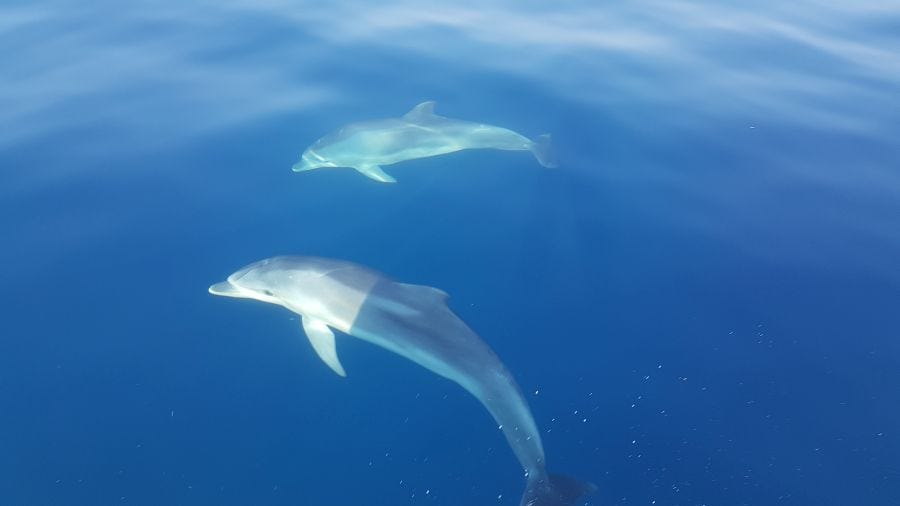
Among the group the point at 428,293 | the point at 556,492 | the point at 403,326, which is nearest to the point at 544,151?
the point at 428,293

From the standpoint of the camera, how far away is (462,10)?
47.0 feet

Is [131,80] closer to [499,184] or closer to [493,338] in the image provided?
[499,184]

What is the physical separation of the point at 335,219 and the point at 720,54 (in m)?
8.73

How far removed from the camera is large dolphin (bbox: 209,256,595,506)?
5.86 m

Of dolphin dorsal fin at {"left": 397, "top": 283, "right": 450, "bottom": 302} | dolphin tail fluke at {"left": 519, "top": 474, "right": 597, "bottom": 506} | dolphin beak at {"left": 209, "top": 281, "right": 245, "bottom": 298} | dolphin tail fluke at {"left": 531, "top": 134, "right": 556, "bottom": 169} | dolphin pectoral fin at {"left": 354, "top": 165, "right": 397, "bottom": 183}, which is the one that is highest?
dolphin tail fluke at {"left": 531, "top": 134, "right": 556, "bottom": 169}

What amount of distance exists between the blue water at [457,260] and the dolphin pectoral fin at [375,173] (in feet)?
0.65

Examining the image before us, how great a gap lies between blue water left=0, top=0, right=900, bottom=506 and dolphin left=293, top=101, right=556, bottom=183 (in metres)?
0.24

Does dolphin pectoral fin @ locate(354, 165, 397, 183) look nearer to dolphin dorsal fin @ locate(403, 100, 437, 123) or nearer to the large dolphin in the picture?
dolphin dorsal fin @ locate(403, 100, 437, 123)

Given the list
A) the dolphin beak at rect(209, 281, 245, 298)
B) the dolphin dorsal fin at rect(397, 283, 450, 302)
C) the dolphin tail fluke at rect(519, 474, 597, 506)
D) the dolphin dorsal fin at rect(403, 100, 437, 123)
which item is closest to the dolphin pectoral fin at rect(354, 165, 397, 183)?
the dolphin dorsal fin at rect(403, 100, 437, 123)

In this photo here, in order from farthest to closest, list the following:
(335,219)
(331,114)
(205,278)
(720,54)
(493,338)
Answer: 1. (720,54)
2. (331,114)
3. (335,219)
4. (205,278)
5. (493,338)

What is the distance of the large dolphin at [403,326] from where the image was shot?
19.2ft

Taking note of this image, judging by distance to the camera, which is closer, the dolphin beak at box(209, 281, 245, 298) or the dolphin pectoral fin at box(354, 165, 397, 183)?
the dolphin beak at box(209, 281, 245, 298)

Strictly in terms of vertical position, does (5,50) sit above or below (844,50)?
below

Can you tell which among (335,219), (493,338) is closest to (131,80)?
(335,219)
